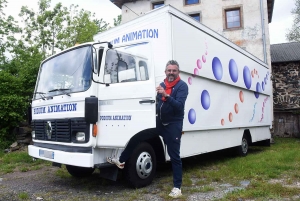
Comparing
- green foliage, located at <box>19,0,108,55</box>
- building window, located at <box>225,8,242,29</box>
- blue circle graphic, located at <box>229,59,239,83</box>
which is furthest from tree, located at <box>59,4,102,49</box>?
blue circle graphic, located at <box>229,59,239,83</box>

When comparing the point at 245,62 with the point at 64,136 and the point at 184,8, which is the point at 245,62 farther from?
the point at 184,8

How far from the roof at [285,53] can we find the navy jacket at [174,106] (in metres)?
17.2

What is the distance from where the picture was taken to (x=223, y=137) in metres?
7.13

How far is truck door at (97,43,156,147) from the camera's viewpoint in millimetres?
4461

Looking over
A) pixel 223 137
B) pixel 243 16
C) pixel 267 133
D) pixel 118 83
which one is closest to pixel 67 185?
pixel 118 83

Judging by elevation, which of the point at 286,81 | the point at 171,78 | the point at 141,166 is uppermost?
the point at 286,81

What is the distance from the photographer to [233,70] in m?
7.62

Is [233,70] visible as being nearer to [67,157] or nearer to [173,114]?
[173,114]

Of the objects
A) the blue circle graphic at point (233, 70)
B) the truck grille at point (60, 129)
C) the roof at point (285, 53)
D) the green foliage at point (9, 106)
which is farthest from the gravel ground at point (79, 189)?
the roof at point (285, 53)

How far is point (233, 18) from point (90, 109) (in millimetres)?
16989

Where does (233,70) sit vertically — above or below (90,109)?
above

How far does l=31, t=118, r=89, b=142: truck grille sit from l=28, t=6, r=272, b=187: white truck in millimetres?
15

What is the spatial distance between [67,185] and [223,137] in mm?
3769

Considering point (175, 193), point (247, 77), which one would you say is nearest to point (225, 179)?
point (175, 193)
